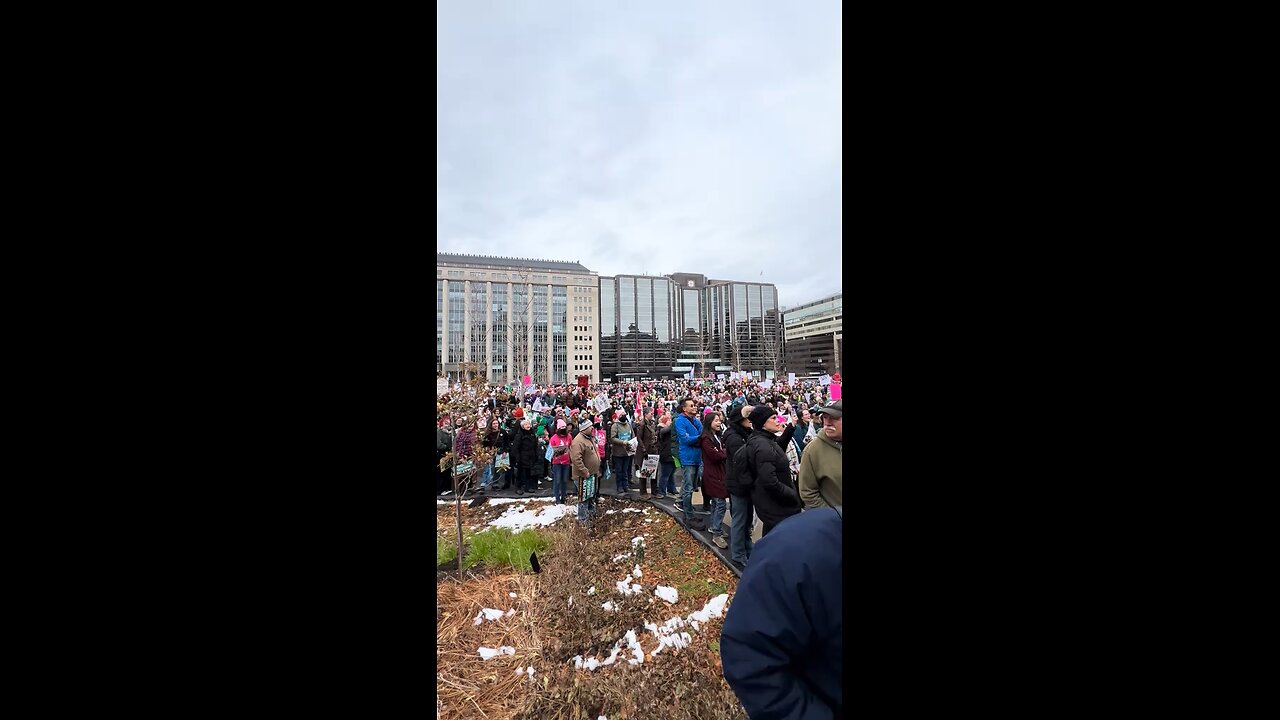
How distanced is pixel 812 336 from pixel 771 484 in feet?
235

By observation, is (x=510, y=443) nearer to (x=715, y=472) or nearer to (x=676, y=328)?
(x=715, y=472)

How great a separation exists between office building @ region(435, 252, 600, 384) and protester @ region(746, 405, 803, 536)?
206 ft

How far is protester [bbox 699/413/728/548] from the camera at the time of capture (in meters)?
6.25

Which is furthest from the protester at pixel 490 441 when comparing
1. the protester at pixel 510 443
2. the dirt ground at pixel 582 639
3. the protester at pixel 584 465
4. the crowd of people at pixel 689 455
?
the dirt ground at pixel 582 639

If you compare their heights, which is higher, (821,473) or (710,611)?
(821,473)

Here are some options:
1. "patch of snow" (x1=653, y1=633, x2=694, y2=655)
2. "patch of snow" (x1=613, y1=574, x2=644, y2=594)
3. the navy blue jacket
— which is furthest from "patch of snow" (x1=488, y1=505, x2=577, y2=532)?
the navy blue jacket

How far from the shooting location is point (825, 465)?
13.0 ft

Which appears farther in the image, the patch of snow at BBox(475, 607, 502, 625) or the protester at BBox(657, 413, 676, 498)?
the protester at BBox(657, 413, 676, 498)

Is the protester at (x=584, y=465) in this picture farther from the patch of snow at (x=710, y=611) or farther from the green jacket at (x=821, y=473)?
the green jacket at (x=821, y=473)

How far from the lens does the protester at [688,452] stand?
7.53 metres

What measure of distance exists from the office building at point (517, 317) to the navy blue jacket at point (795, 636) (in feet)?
216

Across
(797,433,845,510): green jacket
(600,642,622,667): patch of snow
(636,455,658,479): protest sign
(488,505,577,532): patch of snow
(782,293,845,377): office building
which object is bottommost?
(488,505,577,532): patch of snow

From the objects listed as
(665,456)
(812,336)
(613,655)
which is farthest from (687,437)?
(812,336)

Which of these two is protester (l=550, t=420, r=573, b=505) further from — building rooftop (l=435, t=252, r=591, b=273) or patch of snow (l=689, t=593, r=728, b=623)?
building rooftop (l=435, t=252, r=591, b=273)
